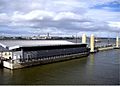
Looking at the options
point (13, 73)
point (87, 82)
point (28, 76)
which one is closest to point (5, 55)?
point (13, 73)

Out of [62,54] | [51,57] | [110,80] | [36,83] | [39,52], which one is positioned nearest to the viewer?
[36,83]

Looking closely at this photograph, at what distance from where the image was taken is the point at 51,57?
57.3 m

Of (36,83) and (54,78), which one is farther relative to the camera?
(54,78)

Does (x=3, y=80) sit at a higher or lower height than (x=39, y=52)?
lower

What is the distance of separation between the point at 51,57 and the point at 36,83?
950 inches

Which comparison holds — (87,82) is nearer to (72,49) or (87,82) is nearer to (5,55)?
(5,55)

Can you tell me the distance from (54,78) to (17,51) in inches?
551

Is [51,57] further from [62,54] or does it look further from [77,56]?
[77,56]

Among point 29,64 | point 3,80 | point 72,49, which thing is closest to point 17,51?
point 29,64

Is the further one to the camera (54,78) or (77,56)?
(77,56)

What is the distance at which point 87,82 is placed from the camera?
34500 mm

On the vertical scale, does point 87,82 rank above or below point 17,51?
below

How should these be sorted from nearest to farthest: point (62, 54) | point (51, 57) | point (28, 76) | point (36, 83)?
1. point (36, 83)
2. point (28, 76)
3. point (51, 57)
4. point (62, 54)

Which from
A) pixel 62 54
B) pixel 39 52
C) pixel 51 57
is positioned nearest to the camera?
pixel 39 52
